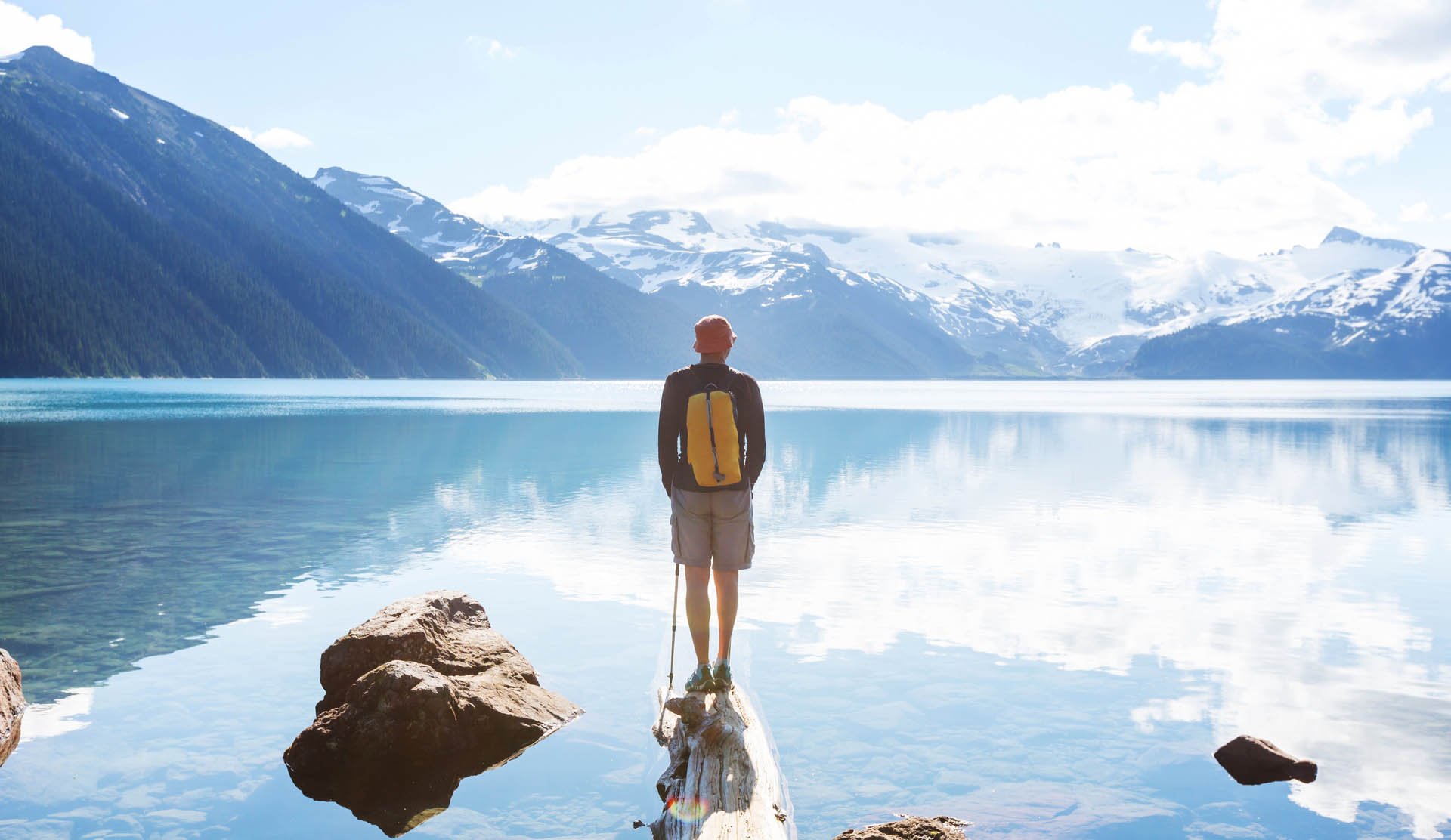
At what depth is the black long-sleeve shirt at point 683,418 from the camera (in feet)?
27.7

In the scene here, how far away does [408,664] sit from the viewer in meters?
9.08

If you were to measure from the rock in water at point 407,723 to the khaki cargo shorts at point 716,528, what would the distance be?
90.9 inches

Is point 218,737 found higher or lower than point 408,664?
lower

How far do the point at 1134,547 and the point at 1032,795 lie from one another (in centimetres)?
1424

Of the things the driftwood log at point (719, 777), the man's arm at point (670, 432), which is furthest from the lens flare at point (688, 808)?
the man's arm at point (670, 432)

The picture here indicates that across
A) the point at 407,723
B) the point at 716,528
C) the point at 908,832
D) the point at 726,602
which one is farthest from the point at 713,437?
the point at 407,723

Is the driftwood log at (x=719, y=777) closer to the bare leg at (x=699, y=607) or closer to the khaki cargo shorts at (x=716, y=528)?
the bare leg at (x=699, y=607)

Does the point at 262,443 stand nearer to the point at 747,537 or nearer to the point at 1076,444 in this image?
the point at 1076,444

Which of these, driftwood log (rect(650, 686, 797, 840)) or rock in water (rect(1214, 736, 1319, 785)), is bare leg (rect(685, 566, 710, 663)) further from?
rock in water (rect(1214, 736, 1319, 785))

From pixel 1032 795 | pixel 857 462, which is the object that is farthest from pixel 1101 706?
pixel 857 462

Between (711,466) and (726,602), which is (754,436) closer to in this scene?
(711,466)

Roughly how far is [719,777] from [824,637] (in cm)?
610

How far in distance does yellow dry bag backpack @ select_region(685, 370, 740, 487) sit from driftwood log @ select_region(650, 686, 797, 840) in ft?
5.83

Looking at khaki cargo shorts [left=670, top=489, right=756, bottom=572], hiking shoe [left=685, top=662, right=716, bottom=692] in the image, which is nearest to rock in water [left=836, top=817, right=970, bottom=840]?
hiking shoe [left=685, top=662, right=716, bottom=692]
